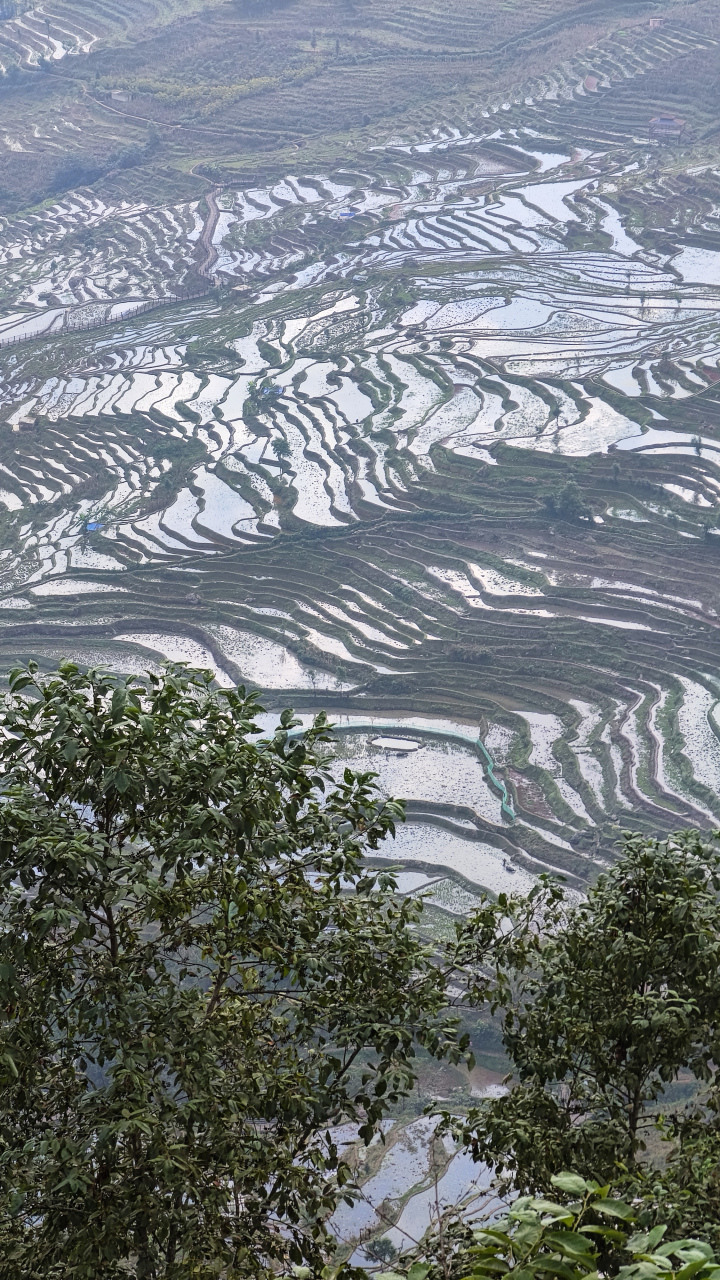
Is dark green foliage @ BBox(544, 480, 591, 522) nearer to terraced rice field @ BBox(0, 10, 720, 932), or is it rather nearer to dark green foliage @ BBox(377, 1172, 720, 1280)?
terraced rice field @ BBox(0, 10, 720, 932)

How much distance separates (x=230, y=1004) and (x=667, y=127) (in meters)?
29.1

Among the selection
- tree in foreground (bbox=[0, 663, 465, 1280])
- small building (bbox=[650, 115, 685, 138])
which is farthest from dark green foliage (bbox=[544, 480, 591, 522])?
small building (bbox=[650, 115, 685, 138])

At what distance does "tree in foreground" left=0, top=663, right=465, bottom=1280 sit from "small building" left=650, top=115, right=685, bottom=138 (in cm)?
2853

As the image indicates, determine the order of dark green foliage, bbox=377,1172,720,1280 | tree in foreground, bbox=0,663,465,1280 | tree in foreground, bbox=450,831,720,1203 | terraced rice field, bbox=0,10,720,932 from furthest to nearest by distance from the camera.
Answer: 1. terraced rice field, bbox=0,10,720,932
2. tree in foreground, bbox=450,831,720,1203
3. tree in foreground, bbox=0,663,465,1280
4. dark green foliage, bbox=377,1172,720,1280

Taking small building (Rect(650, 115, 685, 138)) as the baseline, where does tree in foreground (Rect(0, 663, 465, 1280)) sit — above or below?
below

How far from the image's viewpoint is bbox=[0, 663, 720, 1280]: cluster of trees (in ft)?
10.1

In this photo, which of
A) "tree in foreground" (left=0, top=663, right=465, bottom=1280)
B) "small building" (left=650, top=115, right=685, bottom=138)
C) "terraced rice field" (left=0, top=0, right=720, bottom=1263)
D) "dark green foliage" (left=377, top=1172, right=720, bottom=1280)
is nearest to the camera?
"dark green foliage" (left=377, top=1172, right=720, bottom=1280)

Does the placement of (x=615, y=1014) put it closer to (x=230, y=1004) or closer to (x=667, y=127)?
(x=230, y=1004)

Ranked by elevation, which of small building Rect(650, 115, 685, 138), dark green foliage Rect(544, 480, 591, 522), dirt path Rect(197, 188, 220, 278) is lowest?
dark green foliage Rect(544, 480, 591, 522)

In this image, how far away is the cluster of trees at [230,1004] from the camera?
3078mm

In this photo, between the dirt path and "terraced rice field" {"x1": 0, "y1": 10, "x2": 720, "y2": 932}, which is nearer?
"terraced rice field" {"x1": 0, "y1": 10, "x2": 720, "y2": 932}

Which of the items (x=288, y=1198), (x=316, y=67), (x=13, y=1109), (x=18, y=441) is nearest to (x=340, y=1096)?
(x=288, y=1198)

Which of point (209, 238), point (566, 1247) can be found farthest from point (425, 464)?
point (566, 1247)

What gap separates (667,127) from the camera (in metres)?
29.1
